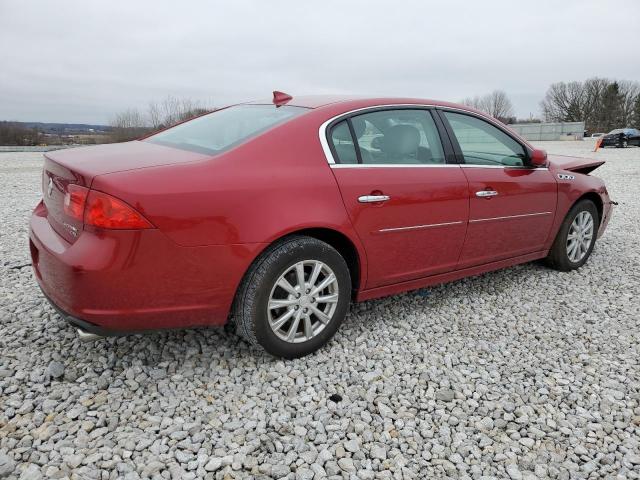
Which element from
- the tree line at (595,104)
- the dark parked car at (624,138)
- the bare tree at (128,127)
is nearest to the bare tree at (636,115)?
the tree line at (595,104)

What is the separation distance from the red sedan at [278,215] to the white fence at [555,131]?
49367 millimetres

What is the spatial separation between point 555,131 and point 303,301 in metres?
54.3

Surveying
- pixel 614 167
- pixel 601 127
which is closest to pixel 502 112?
pixel 601 127

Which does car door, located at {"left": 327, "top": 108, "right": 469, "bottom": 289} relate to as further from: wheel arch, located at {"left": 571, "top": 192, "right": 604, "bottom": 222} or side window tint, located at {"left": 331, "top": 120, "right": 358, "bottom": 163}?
wheel arch, located at {"left": 571, "top": 192, "right": 604, "bottom": 222}

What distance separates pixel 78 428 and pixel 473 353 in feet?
7.28

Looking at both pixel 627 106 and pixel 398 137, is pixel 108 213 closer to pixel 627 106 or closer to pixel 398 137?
pixel 398 137

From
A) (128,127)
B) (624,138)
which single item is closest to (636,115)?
(624,138)

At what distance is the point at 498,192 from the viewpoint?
12.0ft

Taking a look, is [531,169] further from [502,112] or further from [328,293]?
[502,112]

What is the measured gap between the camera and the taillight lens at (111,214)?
2.24 m

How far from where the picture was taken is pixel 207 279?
8.10ft

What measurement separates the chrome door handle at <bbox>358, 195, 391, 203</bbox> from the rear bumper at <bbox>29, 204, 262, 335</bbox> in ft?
2.37

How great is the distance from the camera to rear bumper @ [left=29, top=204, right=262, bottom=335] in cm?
226

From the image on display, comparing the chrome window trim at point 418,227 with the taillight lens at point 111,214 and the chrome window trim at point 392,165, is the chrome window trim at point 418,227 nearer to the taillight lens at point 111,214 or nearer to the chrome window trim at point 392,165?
the chrome window trim at point 392,165
